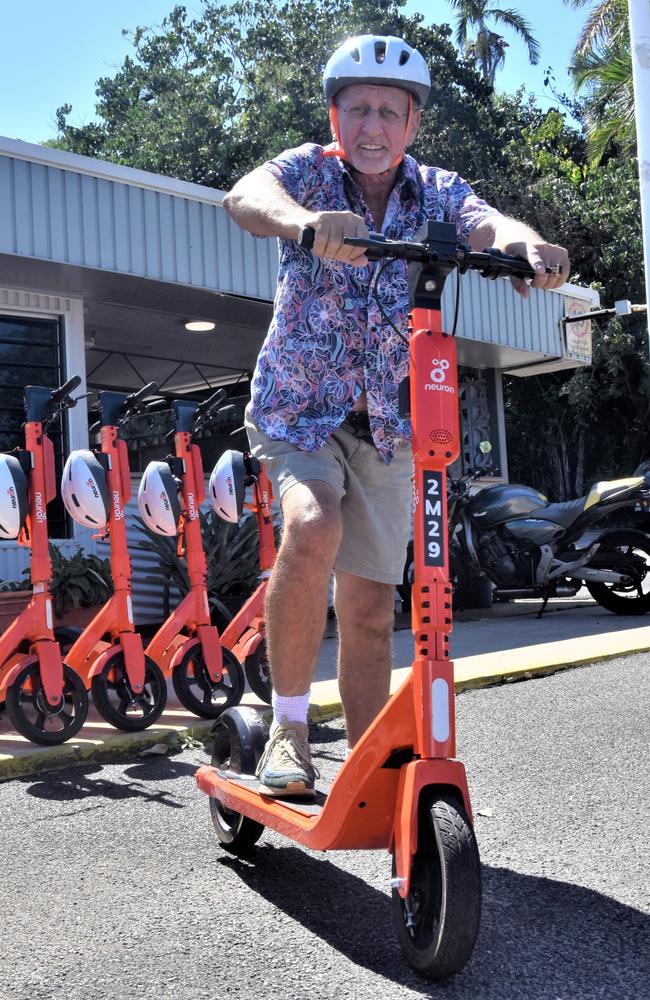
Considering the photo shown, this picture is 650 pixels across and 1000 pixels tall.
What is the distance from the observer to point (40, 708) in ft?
14.9

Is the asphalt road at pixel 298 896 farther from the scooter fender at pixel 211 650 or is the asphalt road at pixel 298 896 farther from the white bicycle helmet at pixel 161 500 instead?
the white bicycle helmet at pixel 161 500

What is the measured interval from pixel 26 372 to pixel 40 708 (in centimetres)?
485

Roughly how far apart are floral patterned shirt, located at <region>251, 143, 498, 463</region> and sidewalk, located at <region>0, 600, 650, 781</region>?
7.26ft

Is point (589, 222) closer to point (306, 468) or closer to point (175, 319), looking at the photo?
point (175, 319)

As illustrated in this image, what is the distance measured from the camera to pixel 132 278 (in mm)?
8727

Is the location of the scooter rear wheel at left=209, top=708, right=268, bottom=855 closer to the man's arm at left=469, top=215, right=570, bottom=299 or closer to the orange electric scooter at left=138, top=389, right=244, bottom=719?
the man's arm at left=469, top=215, right=570, bottom=299

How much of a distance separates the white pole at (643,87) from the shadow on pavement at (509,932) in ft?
23.9

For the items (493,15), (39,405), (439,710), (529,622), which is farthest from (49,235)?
(493,15)

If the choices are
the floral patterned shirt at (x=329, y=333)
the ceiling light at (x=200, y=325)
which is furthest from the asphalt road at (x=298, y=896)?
the ceiling light at (x=200, y=325)

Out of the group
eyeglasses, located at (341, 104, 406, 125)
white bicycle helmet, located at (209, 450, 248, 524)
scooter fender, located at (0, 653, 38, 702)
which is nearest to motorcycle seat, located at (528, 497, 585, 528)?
white bicycle helmet, located at (209, 450, 248, 524)

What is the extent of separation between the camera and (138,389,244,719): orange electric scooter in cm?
518

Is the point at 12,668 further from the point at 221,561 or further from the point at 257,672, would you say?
the point at 221,561

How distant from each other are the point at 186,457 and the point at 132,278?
3684mm

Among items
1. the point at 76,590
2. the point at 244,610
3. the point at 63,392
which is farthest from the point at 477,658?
the point at 63,392
